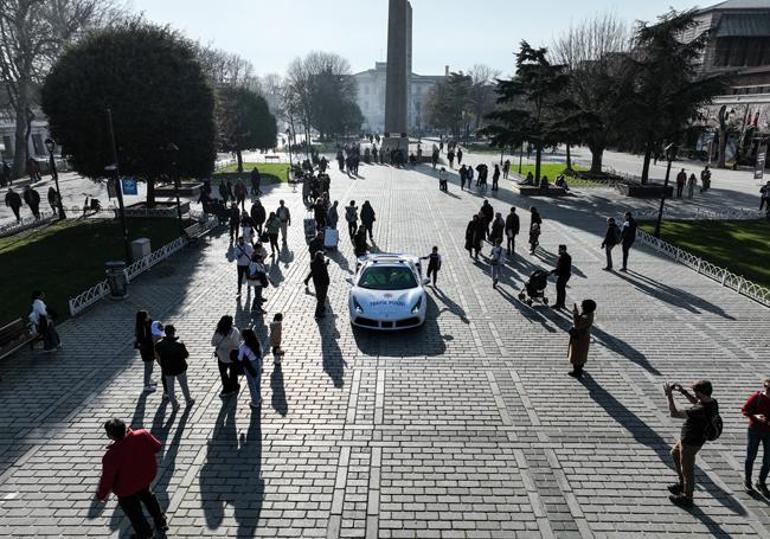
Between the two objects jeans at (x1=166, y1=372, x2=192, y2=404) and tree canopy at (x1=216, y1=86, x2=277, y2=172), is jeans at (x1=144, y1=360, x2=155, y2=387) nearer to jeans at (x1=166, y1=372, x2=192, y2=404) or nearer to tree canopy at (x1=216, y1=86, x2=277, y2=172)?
jeans at (x1=166, y1=372, x2=192, y2=404)

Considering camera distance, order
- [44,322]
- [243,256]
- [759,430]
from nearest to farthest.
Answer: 1. [759,430]
2. [44,322]
3. [243,256]

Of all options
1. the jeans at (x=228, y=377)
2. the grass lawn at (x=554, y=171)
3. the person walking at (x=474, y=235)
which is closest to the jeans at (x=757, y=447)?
the jeans at (x=228, y=377)

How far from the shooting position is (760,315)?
12953 millimetres

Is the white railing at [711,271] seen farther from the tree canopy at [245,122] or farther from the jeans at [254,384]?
the tree canopy at [245,122]

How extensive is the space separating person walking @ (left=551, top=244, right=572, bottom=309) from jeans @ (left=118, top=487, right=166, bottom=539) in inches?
398

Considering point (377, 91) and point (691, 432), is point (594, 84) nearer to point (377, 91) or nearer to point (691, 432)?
point (691, 432)

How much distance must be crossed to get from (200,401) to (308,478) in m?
2.97

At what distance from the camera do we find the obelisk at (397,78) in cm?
4850

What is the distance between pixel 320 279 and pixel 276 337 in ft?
8.04

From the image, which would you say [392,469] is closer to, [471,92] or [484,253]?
[484,253]

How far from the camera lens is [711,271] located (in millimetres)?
16188

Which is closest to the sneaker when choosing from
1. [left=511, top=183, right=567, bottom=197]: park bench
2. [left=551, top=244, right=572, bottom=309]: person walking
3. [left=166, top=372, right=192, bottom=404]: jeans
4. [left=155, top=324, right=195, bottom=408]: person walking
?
[left=551, top=244, right=572, bottom=309]: person walking

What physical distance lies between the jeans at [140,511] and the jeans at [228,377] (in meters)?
3.13

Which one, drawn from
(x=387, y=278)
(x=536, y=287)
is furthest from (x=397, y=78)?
(x=387, y=278)
